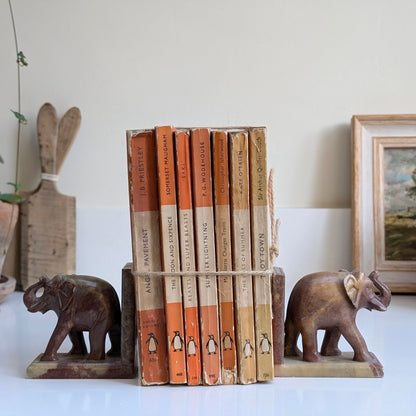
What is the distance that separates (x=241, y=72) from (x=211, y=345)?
2.81 ft

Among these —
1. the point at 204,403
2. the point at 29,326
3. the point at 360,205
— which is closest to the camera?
the point at 204,403

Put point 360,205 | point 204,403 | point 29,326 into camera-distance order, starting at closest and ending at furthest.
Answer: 1. point 204,403
2. point 29,326
3. point 360,205

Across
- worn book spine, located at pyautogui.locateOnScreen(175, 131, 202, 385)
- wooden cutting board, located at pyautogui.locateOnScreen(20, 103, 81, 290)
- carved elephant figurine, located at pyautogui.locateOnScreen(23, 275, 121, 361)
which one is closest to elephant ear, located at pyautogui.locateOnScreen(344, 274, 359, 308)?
worn book spine, located at pyautogui.locateOnScreen(175, 131, 202, 385)

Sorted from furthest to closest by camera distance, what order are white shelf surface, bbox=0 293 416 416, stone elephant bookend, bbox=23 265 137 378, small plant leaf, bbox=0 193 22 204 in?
small plant leaf, bbox=0 193 22 204 < stone elephant bookend, bbox=23 265 137 378 < white shelf surface, bbox=0 293 416 416

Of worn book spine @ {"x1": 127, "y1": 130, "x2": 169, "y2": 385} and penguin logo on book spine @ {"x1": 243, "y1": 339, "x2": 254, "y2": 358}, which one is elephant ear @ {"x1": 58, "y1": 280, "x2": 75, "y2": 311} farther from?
penguin logo on book spine @ {"x1": 243, "y1": 339, "x2": 254, "y2": 358}

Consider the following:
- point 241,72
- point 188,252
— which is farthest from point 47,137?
point 188,252

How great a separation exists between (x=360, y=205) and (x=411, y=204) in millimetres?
132

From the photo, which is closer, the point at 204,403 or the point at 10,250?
the point at 204,403

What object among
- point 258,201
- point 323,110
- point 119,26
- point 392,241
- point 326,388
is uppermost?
point 119,26

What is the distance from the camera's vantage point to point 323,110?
4.49 ft

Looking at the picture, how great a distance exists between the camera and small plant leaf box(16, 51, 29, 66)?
4.49 feet

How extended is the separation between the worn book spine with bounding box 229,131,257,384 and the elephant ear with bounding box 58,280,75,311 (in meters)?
0.24

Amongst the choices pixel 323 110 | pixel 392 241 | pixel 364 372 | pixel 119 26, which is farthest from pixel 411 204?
pixel 119 26

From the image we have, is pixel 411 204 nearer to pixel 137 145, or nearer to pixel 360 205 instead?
pixel 360 205
